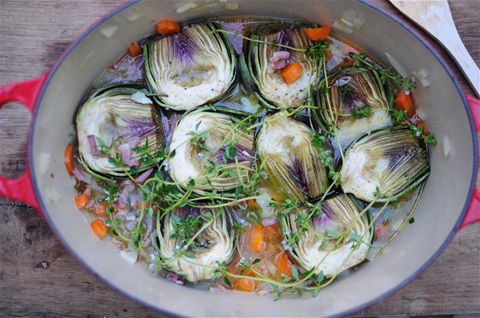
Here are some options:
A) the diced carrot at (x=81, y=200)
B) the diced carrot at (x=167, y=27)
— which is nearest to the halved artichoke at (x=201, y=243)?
the diced carrot at (x=81, y=200)

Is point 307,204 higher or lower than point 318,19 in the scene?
lower

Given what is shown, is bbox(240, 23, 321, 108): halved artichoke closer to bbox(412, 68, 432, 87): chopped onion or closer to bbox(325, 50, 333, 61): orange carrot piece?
bbox(325, 50, 333, 61): orange carrot piece

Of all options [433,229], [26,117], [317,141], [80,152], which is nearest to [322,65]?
[317,141]

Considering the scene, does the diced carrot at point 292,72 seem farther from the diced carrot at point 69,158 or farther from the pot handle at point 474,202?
the diced carrot at point 69,158

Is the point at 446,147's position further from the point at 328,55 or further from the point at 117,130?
the point at 117,130

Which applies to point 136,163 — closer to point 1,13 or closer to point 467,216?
point 1,13

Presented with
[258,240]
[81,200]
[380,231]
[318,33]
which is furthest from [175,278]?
[318,33]
